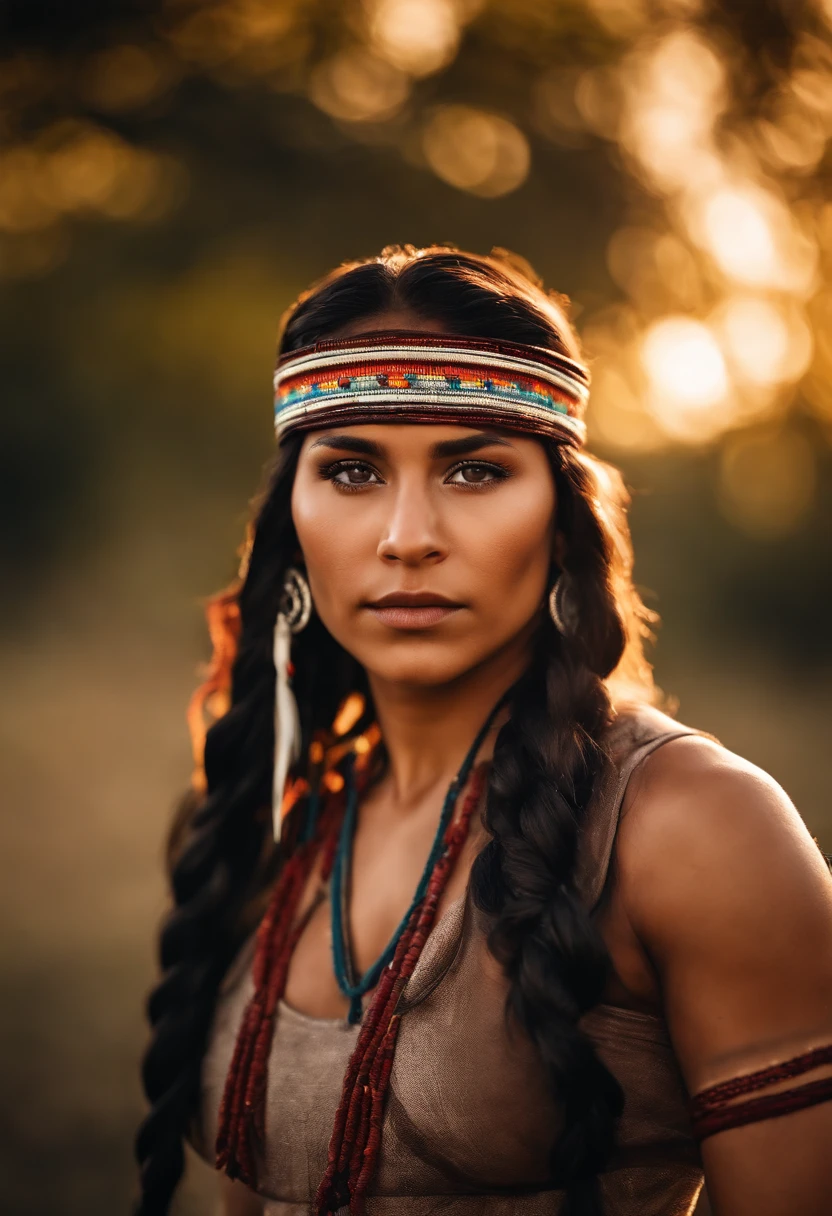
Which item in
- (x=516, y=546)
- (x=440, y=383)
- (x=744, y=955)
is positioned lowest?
(x=744, y=955)

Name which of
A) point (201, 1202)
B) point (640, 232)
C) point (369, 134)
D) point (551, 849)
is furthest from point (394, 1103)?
point (369, 134)

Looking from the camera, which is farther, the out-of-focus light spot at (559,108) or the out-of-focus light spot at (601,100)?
the out-of-focus light spot at (559,108)

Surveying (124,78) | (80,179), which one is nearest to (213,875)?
(80,179)

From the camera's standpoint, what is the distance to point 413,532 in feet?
6.30

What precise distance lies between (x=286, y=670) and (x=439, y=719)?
1.40ft

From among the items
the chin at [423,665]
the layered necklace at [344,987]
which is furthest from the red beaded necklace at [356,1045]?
the chin at [423,665]

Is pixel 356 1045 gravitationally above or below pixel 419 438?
below

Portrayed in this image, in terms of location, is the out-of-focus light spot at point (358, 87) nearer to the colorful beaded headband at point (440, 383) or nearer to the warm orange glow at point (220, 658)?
the warm orange glow at point (220, 658)

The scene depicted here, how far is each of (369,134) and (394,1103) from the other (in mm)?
6453

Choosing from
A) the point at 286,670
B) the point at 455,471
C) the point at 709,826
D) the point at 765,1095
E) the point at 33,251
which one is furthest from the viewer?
→ the point at 33,251

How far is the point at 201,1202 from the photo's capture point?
17.4ft

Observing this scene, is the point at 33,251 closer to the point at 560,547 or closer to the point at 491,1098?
the point at 560,547

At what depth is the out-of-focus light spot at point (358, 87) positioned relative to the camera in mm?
6699

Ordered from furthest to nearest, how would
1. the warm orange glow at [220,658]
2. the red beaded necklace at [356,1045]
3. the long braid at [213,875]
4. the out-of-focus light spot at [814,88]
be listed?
the out-of-focus light spot at [814,88] < the warm orange glow at [220,658] < the long braid at [213,875] < the red beaded necklace at [356,1045]
